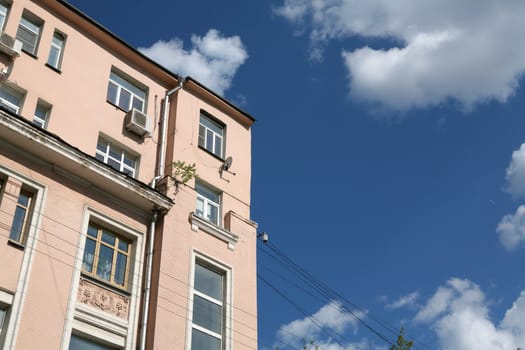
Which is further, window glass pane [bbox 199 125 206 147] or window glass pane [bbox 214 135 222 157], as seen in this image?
window glass pane [bbox 214 135 222 157]

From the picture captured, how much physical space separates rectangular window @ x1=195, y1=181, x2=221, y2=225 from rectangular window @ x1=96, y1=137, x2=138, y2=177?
2.03m

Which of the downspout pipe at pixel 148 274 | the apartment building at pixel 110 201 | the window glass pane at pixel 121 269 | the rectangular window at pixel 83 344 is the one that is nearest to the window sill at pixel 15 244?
the apartment building at pixel 110 201

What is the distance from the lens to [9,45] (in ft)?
54.1

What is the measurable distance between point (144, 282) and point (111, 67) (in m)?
6.77

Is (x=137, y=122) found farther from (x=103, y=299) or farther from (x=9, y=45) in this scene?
(x=103, y=299)

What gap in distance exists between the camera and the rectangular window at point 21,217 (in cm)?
1452

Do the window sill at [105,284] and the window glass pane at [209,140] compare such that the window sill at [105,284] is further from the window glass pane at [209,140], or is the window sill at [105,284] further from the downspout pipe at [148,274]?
the window glass pane at [209,140]

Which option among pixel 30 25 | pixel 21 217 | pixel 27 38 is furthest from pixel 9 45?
pixel 21 217

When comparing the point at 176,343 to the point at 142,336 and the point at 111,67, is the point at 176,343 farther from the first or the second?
the point at 111,67

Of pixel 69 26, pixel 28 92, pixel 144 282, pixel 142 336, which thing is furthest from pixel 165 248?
pixel 69 26

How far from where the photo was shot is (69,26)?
18781 millimetres

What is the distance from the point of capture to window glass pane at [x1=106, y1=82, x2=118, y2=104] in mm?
18859

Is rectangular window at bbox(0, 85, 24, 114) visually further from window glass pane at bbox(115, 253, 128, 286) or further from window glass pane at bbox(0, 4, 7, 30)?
window glass pane at bbox(115, 253, 128, 286)

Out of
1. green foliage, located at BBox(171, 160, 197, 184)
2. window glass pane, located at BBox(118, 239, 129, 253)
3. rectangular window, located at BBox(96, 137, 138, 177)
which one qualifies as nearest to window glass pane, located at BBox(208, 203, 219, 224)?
green foliage, located at BBox(171, 160, 197, 184)
